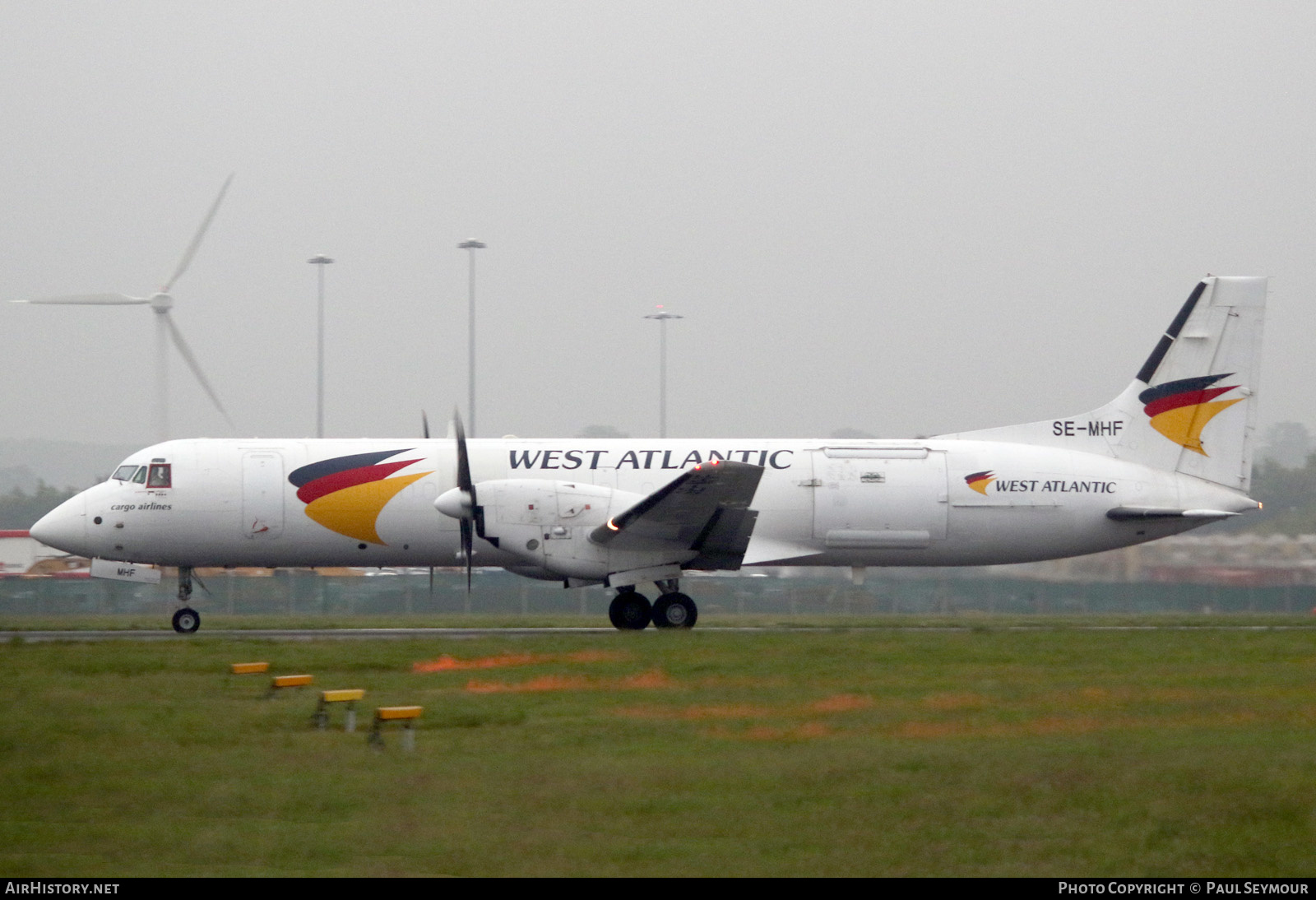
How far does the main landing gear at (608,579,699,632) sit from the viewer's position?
22.3 meters

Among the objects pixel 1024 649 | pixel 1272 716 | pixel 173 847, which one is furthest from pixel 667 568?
pixel 173 847

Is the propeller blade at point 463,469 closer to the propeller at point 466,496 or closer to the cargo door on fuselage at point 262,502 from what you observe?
the propeller at point 466,496

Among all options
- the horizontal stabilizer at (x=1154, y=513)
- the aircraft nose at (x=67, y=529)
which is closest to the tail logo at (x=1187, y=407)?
the horizontal stabilizer at (x=1154, y=513)

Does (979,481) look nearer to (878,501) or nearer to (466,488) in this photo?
(878,501)

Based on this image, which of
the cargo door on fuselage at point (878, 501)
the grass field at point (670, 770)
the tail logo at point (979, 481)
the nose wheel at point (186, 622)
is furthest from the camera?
the tail logo at point (979, 481)

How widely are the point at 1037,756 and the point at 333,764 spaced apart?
5.62m

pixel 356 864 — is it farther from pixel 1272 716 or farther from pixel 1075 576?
pixel 1075 576

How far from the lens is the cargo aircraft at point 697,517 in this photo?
21750 mm

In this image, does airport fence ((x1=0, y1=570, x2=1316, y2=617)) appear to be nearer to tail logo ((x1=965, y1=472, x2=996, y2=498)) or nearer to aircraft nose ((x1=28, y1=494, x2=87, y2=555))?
tail logo ((x1=965, y1=472, x2=996, y2=498))

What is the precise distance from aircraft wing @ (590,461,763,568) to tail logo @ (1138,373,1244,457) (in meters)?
8.54

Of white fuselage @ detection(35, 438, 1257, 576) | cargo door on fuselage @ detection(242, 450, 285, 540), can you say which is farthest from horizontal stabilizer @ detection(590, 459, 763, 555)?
cargo door on fuselage @ detection(242, 450, 285, 540)

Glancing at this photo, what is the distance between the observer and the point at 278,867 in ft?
24.7

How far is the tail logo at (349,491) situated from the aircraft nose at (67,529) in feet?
12.1

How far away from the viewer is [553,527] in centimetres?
2159
